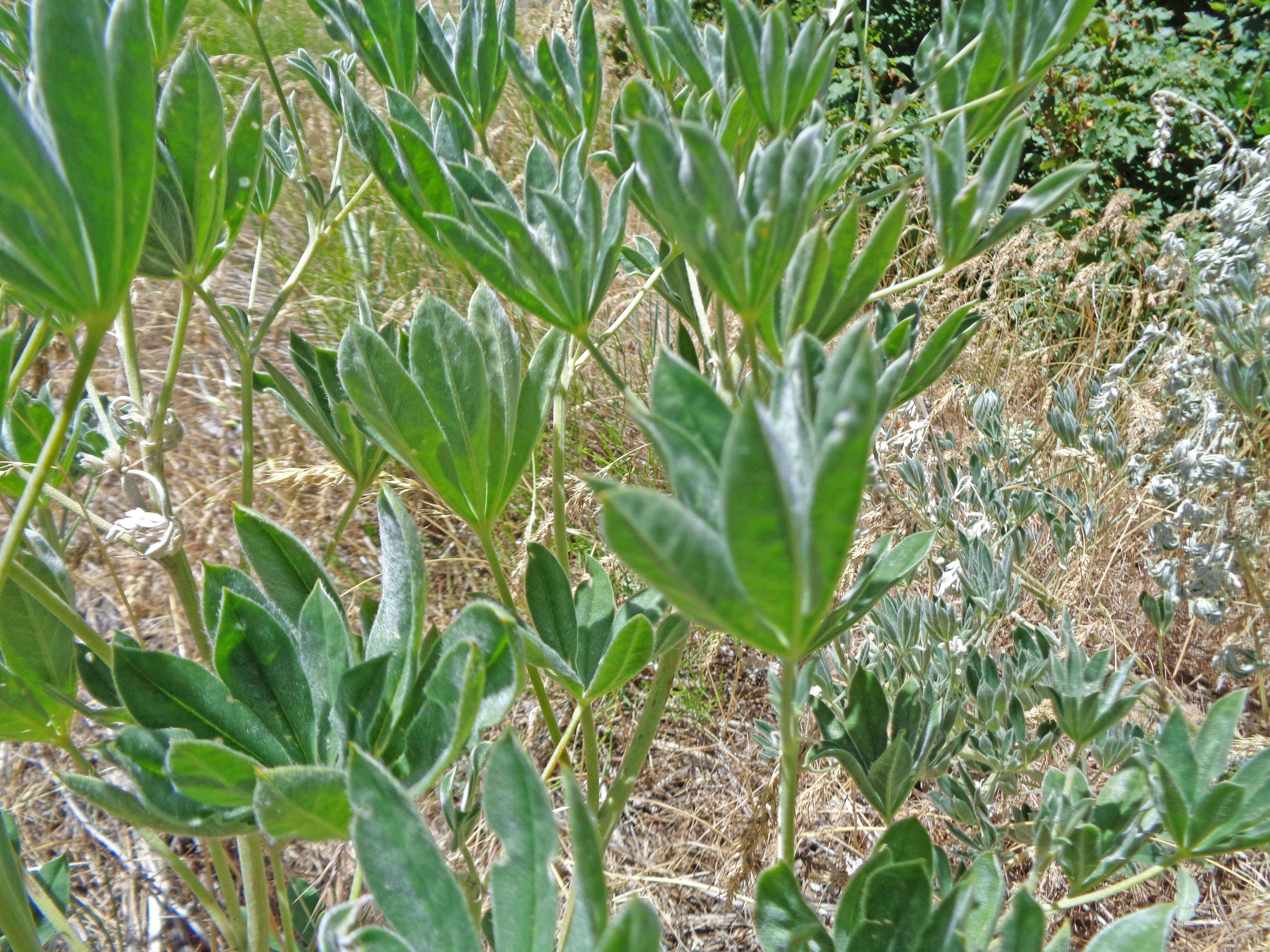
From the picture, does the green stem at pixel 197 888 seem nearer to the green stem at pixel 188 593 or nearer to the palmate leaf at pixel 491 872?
the green stem at pixel 188 593

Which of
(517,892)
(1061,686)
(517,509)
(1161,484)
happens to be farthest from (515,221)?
(517,509)

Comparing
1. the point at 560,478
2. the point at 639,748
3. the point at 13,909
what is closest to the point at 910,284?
the point at 560,478

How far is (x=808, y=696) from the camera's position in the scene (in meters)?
0.82

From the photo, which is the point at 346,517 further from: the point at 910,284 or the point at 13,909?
the point at 910,284

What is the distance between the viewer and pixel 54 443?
38cm

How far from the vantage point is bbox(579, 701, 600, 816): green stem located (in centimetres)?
60

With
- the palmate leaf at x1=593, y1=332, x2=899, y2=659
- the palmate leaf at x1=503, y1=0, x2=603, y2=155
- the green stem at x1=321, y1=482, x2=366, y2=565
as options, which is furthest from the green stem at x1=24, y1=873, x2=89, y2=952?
the palmate leaf at x1=503, y1=0, x2=603, y2=155

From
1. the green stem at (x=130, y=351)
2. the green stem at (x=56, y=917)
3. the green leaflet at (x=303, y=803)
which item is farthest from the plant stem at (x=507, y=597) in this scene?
the green stem at (x=56, y=917)

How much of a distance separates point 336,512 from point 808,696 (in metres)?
1.35

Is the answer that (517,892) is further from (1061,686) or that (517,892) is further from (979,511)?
(979,511)

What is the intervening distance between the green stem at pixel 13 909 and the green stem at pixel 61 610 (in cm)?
11

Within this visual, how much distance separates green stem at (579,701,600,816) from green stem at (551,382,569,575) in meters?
0.10

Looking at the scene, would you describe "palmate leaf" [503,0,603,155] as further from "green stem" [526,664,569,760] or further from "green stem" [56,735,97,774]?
"green stem" [56,735,97,774]

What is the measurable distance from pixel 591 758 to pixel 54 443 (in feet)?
1.24
